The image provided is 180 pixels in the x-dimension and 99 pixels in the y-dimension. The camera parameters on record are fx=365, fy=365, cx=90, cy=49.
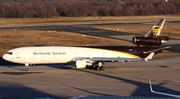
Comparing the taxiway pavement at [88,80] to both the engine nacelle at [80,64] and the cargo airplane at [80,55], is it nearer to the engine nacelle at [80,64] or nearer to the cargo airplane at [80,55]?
the engine nacelle at [80,64]

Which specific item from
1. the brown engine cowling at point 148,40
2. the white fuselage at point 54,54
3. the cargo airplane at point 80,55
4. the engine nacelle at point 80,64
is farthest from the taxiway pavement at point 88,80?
the brown engine cowling at point 148,40

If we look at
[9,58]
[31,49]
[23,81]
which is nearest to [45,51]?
[31,49]

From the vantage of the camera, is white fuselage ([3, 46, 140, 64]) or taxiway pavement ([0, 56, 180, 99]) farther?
white fuselage ([3, 46, 140, 64])

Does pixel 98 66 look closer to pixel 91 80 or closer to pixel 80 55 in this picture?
pixel 80 55

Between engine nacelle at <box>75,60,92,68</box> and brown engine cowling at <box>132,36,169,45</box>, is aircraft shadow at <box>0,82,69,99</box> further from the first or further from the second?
brown engine cowling at <box>132,36,169,45</box>

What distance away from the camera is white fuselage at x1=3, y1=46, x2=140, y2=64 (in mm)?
39153

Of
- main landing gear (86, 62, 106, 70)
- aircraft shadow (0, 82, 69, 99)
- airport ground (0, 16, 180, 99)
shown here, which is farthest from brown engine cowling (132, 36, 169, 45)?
aircraft shadow (0, 82, 69, 99)

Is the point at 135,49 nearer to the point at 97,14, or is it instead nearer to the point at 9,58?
the point at 9,58

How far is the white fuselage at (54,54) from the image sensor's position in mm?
39153

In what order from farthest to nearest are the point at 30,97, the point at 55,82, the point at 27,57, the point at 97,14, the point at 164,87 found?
the point at 97,14 → the point at 27,57 → the point at 55,82 → the point at 164,87 → the point at 30,97

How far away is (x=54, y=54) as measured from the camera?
3919 cm

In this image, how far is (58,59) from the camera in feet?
129

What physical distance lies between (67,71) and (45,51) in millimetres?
3205

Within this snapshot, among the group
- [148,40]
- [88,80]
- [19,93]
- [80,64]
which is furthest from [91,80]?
[148,40]
